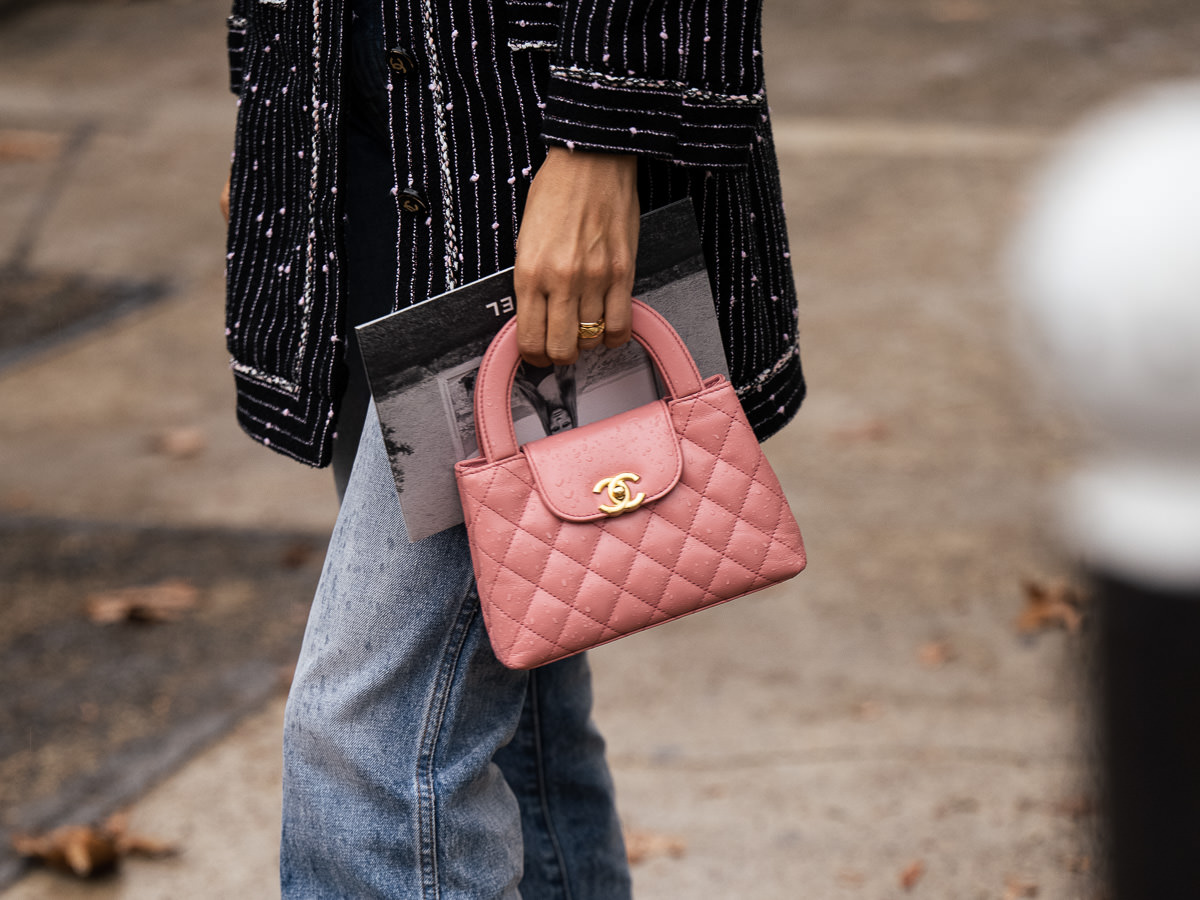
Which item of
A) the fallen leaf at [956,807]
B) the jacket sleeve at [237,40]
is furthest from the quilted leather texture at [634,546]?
the fallen leaf at [956,807]

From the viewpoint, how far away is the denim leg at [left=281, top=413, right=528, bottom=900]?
58.2 inches

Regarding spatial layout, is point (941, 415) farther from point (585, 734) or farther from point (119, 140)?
point (119, 140)

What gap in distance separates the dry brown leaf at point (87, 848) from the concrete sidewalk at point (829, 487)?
0.03m

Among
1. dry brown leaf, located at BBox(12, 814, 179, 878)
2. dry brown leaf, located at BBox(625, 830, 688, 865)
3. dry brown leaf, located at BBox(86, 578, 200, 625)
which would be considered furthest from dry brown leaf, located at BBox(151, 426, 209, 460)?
dry brown leaf, located at BBox(625, 830, 688, 865)

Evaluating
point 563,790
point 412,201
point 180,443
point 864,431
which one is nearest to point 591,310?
point 412,201

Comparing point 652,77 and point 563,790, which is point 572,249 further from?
point 563,790

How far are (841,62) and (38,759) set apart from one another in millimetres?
5884

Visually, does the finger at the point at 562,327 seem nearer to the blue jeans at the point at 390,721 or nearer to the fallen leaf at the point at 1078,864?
the blue jeans at the point at 390,721

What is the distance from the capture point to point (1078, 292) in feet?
1.98

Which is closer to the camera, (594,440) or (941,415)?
(594,440)

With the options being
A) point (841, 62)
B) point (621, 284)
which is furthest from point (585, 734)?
point (841, 62)

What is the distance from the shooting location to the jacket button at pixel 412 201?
1.44m

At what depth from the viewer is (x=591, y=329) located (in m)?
1.39

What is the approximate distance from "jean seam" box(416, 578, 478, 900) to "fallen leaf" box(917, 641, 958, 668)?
1.67m
